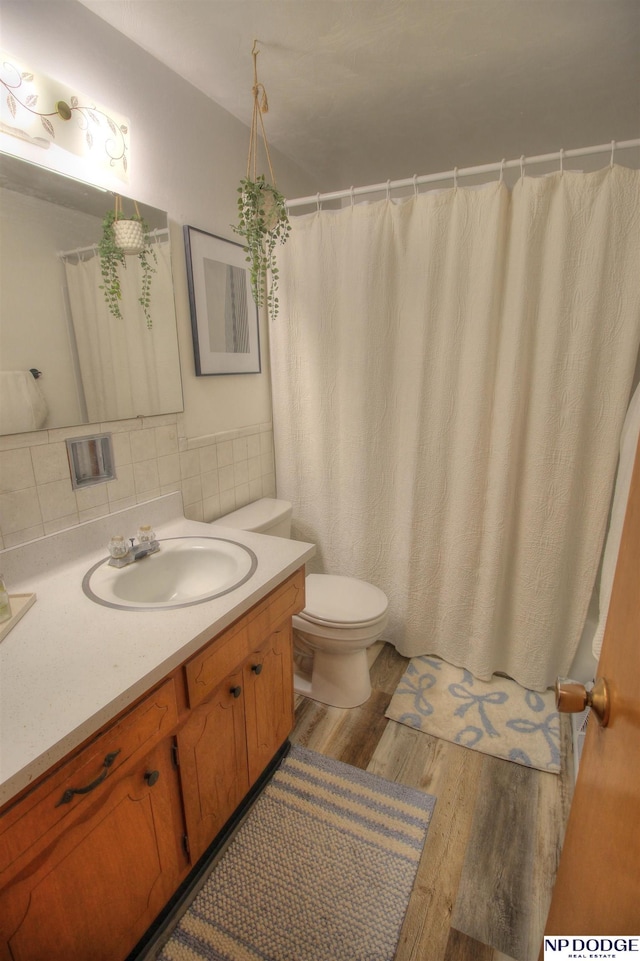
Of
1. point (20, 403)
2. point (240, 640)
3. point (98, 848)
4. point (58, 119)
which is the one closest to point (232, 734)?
point (240, 640)

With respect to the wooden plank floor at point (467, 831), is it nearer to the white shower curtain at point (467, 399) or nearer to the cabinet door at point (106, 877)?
the white shower curtain at point (467, 399)

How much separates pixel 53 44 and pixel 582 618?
2.47 meters

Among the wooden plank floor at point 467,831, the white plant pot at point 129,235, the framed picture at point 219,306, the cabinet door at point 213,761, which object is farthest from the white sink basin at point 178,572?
the white plant pot at point 129,235

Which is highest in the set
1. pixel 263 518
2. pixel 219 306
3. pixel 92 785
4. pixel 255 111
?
pixel 255 111

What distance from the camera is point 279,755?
154cm

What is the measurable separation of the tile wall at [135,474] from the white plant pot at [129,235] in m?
0.52

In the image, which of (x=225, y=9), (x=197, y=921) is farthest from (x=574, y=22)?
(x=197, y=921)

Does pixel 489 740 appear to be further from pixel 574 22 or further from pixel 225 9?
pixel 225 9

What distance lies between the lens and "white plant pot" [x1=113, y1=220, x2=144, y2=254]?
128 cm

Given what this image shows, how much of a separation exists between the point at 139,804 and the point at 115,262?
1.39 m

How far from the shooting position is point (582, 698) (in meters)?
0.66

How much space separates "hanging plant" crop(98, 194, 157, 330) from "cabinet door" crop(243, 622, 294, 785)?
3.61 feet

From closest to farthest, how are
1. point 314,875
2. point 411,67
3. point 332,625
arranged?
point 314,875
point 411,67
point 332,625

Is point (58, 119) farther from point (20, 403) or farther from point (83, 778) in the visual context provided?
point (83, 778)
